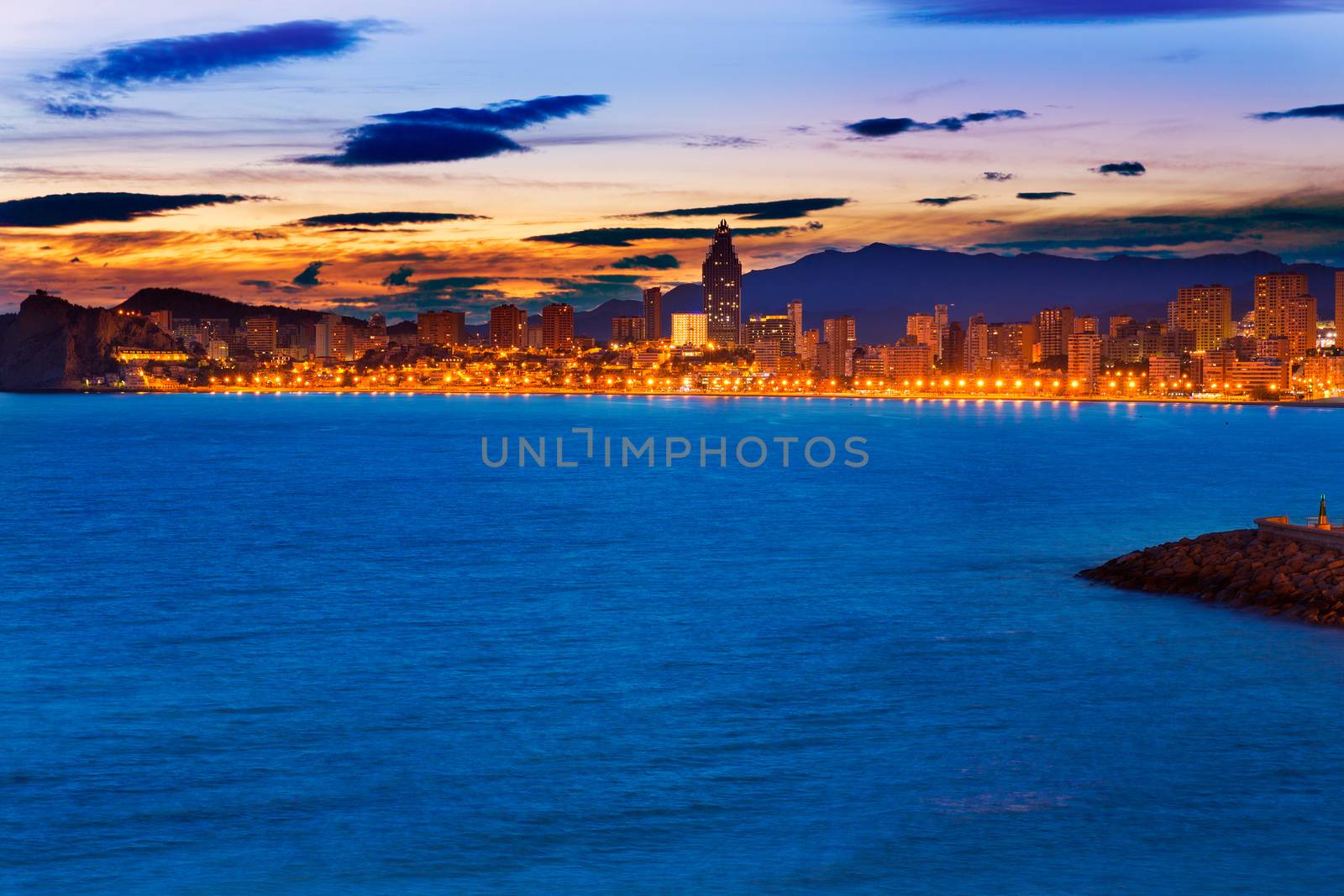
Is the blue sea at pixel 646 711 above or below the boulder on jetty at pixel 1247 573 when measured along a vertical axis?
below

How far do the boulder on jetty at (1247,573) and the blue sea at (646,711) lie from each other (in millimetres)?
798

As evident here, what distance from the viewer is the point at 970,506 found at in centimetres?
5006

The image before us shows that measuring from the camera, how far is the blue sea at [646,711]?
14.2 metres

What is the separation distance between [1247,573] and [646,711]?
543 inches

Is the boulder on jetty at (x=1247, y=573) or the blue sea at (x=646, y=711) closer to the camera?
the blue sea at (x=646, y=711)

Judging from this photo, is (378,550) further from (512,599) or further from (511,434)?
(511,434)

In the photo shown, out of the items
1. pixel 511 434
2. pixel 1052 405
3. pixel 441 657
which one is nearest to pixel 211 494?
pixel 441 657

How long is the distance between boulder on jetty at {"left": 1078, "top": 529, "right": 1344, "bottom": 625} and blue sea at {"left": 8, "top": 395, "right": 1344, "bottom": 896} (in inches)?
31.4

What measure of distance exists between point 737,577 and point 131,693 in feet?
51.8

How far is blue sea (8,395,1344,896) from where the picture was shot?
46.7 ft

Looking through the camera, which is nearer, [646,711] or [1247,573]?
[646,711]

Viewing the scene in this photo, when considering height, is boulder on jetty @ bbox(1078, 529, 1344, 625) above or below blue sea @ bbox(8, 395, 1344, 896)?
above

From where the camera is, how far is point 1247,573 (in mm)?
27188

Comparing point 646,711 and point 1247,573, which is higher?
point 1247,573
